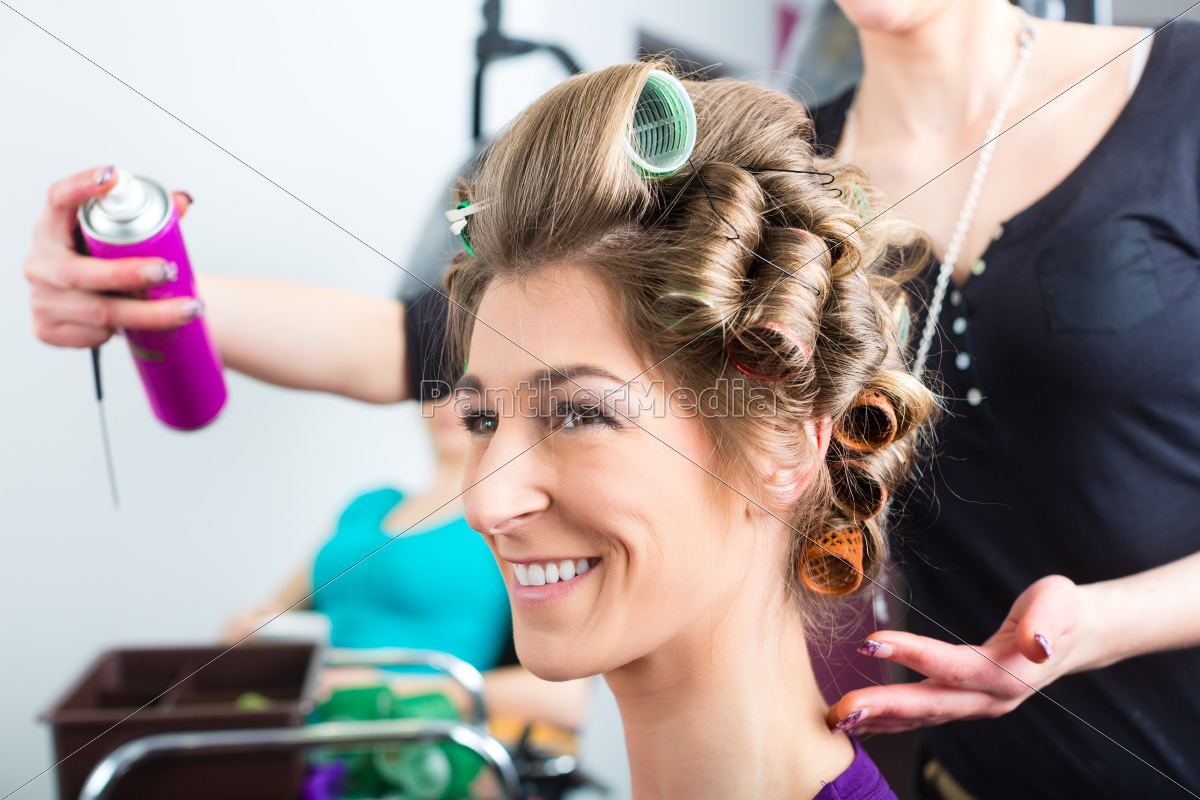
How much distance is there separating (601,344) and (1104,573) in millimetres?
330

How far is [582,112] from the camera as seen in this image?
37 centimetres

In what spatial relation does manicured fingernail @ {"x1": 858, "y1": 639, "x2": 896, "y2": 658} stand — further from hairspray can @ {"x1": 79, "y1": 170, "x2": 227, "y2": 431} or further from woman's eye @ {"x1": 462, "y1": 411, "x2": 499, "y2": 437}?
hairspray can @ {"x1": 79, "y1": 170, "x2": 227, "y2": 431}

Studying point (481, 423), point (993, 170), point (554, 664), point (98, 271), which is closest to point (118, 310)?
point (98, 271)

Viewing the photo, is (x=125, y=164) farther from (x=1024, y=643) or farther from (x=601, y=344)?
(x=1024, y=643)

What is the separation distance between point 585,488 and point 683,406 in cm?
7

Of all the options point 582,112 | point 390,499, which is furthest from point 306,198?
point 582,112

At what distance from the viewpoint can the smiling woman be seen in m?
0.37

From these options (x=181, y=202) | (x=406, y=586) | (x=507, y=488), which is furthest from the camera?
(x=406, y=586)

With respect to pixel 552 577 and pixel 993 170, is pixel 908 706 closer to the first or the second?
pixel 552 577

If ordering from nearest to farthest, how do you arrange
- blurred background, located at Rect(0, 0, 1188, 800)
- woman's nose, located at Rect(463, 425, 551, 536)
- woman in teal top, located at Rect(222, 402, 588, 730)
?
woman's nose, located at Rect(463, 425, 551, 536) → blurred background, located at Rect(0, 0, 1188, 800) → woman in teal top, located at Rect(222, 402, 588, 730)

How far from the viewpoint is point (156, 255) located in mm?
423

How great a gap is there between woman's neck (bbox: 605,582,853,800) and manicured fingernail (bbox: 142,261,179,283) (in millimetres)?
364

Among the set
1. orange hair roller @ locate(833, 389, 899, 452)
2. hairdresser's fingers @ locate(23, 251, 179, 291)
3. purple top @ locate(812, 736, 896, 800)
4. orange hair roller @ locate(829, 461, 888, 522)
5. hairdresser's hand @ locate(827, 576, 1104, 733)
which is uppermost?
hairdresser's fingers @ locate(23, 251, 179, 291)

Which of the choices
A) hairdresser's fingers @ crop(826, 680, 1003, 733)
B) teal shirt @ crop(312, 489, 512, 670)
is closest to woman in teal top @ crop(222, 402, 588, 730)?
teal shirt @ crop(312, 489, 512, 670)
